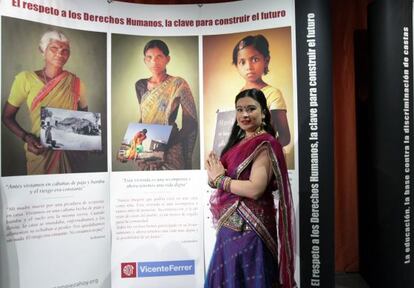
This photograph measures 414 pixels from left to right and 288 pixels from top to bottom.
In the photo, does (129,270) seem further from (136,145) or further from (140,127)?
(140,127)

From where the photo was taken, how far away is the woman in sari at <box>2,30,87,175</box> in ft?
6.57

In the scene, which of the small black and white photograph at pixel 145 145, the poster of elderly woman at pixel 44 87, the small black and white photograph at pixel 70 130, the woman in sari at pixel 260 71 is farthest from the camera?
the small black and white photograph at pixel 145 145

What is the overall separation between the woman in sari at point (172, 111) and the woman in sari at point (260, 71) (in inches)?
14.8

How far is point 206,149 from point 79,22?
1.10m

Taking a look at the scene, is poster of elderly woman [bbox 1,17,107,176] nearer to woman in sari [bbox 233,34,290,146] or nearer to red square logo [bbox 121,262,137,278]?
red square logo [bbox 121,262,137,278]

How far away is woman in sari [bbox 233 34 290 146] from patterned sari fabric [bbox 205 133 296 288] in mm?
110

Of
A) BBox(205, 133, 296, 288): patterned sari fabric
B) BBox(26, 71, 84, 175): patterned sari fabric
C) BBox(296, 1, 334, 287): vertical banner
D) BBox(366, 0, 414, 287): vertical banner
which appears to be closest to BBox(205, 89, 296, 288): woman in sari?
BBox(205, 133, 296, 288): patterned sari fabric

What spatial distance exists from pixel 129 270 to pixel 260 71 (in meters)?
1.49

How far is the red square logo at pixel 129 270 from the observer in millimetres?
2285

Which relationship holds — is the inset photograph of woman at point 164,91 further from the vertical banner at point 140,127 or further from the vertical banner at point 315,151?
the vertical banner at point 315,151

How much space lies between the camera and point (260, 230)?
2125 millimetres

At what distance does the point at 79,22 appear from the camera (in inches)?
87.0

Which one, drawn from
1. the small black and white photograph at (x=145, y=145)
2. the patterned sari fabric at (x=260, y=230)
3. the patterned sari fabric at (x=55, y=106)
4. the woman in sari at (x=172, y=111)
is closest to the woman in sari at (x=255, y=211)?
the patterned sari fabric at (x=260, y=230)

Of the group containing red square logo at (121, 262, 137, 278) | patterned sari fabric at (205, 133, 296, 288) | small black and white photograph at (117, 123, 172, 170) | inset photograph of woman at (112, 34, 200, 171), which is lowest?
red square logo at (121, 262, 137, 278)
